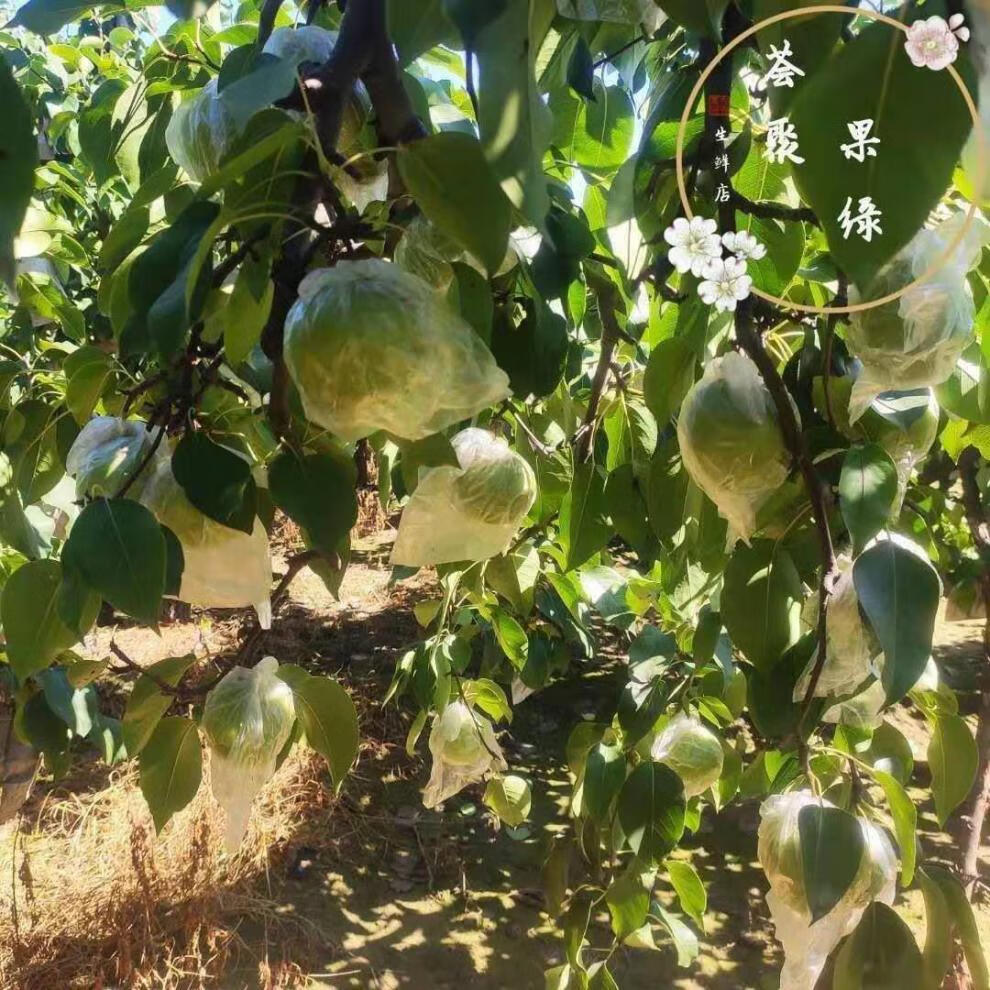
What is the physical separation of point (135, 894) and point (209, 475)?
6.47ft

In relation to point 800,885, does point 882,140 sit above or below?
above

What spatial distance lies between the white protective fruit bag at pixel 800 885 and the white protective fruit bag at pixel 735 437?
0.68 feet

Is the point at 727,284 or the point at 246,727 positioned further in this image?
the point at 246,727

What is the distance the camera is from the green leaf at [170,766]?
0.62 meters

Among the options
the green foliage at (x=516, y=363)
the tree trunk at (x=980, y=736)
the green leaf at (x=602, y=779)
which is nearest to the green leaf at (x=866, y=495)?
the green foliage at (x=516, y=363)

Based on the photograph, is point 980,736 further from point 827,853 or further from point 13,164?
point 13,164

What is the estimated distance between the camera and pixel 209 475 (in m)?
0.44

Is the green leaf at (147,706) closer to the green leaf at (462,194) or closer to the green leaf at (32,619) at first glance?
the green leaf at (32,619)

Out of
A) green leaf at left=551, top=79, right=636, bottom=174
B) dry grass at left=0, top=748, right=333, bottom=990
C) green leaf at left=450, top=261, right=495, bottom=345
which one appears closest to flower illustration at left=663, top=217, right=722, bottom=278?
green leaf at left=450, top=261, right=495, bottom=345

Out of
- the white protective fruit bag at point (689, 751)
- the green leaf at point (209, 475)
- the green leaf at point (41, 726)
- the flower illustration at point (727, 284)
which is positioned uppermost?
the flower illustration at point (727, 284)

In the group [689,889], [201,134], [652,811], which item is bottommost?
[689,889]

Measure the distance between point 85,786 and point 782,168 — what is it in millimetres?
2604

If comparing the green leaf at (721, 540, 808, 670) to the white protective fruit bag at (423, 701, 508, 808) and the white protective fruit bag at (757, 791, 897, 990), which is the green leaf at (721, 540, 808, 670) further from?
the white protective fruit bag at (423, 701, 508, 808)

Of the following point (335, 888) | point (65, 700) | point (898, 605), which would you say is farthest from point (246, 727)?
point (335, 888)
